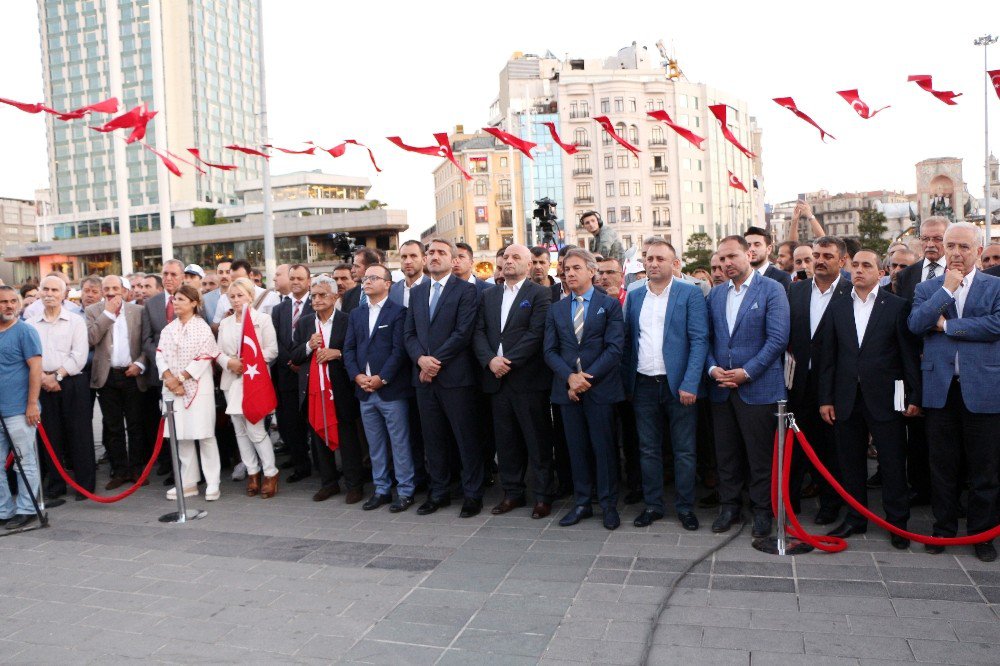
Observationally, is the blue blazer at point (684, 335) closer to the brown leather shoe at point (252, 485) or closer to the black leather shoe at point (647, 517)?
the black leather shoe at point (647, 517)

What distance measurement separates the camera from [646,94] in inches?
3327

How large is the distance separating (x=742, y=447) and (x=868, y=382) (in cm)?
108

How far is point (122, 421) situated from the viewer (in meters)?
8.62

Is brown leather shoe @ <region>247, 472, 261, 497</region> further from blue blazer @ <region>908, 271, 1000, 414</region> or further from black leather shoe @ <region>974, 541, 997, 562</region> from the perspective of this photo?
black leather shoe @ <region>974, 541, 997, 562</region>

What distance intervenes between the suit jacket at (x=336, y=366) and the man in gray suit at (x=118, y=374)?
1.84 m

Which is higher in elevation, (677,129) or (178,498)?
(677,129)

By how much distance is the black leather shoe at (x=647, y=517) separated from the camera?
623 cm

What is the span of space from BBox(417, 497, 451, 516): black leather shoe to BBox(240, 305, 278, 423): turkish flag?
1.82 m

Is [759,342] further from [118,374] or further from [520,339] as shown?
[118,374]

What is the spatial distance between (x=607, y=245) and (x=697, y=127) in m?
84.4

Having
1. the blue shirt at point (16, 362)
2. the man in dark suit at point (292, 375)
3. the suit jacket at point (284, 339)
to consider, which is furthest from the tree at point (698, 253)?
the blue shirt at point (16, 362)

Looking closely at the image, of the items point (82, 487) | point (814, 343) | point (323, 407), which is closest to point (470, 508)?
point (323, 407)

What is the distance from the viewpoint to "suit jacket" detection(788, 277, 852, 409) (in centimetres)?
610

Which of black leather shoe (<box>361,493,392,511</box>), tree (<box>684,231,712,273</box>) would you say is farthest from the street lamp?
black leather shoe (<box>361,493,392,511</box>)
